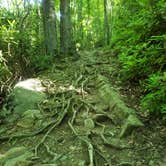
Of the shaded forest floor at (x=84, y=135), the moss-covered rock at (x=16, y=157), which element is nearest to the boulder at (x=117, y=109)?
the shaded forest floor at (x=84, y=135)

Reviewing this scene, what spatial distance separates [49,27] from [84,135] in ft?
20.6

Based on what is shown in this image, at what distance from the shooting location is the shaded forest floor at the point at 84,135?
14.4 feet

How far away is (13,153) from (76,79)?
371 centimetres

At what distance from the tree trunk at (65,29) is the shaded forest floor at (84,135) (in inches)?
139

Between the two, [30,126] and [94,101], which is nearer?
[30,126]

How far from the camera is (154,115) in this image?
5180 mm

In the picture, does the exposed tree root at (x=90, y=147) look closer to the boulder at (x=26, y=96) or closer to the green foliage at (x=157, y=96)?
the green foliage at (x=157, y=96)

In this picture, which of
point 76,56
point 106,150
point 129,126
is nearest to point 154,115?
point 129,126

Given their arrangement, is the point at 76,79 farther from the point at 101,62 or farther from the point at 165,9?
the point at 165,9

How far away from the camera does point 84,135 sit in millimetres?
5004

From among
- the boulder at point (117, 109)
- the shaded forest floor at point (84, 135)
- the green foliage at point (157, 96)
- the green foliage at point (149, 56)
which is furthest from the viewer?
the boulder at point (117, 109)

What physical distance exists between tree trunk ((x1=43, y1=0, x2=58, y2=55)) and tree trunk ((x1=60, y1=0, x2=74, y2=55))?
0.42m

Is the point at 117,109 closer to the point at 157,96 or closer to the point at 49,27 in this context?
the point at 157,96

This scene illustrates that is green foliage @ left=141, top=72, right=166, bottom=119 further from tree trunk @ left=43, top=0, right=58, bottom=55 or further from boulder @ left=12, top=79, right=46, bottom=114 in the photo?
tree trunk @ left=43, top=0, right=58, bottom=55
